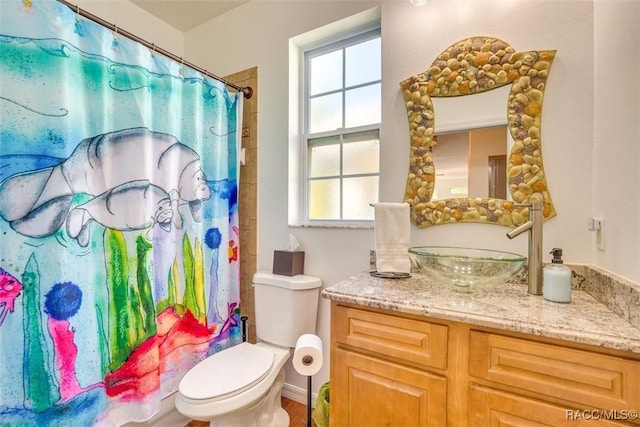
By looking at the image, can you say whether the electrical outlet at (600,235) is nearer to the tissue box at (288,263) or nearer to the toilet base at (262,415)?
the tissue box at (288,263)

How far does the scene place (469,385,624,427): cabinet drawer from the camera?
72 cm

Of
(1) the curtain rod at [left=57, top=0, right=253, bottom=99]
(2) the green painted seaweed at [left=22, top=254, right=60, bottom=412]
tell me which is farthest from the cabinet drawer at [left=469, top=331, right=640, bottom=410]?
(1) the curtain rod at [left=57, top=0, right=253, bottom=99]

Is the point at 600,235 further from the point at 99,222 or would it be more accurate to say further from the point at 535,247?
the point at 99,222

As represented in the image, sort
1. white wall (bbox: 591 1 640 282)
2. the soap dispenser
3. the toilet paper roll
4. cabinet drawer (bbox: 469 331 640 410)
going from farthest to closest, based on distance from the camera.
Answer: the toilet paper roll → the soap dispenser → white wall (bbox: 591 1 640 282) → cabinet drawer (bbox: 469 331 640 410)

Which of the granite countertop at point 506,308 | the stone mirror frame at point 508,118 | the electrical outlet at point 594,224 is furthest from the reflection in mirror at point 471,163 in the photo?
the granite countertop at point 506,308

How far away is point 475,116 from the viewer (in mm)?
1317

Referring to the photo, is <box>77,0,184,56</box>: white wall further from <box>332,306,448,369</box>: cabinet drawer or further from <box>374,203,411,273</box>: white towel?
<box>332,306,448,369</box>: cabinet drawer

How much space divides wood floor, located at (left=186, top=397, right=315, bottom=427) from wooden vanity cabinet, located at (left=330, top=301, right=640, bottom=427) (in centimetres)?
65

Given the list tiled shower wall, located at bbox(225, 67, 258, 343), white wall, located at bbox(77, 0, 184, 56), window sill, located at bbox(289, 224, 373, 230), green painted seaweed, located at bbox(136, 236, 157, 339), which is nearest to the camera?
green painted seaweed, located at bbox(136, 236, 157, 339)

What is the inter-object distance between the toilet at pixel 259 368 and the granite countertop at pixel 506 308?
513mm

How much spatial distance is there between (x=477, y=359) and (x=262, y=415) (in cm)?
110

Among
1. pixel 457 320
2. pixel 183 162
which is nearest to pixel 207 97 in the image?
pixel 183 162

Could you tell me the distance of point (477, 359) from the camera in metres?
0.84

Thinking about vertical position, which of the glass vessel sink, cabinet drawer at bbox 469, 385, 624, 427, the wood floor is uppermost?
the glass vessel sink
